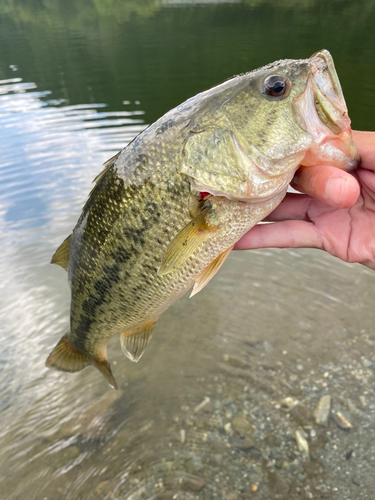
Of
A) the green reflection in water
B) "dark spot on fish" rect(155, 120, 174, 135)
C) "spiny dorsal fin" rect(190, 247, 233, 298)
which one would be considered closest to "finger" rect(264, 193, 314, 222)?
"spiny dorsal fin" rect(190, 247, 233, 298)

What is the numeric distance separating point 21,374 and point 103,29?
35.1m

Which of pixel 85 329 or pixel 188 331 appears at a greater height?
pixel 85 329

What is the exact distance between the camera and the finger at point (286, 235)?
8.82 ft

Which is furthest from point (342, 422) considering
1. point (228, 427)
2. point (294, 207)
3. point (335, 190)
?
point (335, 190)

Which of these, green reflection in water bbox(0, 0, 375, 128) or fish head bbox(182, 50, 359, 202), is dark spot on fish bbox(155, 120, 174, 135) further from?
green reflection in water bbox(0, 0, 375, 128)

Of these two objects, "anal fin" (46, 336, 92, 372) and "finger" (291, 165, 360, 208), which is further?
"anal fin" (46, 336, 92, 372)

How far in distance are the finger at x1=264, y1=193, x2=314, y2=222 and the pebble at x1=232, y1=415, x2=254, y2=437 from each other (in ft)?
6.77

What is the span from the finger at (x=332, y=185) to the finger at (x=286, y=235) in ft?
2.37

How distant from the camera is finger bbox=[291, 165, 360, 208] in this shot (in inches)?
71.7

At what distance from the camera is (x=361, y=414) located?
3381 millimetres

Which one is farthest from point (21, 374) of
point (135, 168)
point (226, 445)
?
point (135, 168)

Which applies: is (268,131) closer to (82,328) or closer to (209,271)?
(209,271)

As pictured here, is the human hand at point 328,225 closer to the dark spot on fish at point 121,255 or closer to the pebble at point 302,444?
the dark spot on fish at point 121,255

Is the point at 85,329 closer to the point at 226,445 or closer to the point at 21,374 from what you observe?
the point at 226,445
